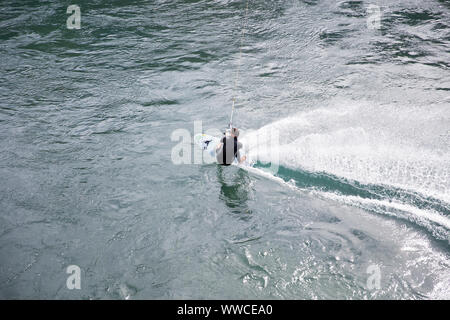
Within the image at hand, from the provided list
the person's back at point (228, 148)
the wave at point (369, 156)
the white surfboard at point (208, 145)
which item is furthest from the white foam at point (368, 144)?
the person's back at point (228, 148)

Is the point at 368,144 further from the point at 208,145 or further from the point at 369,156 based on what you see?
the point at 208,145

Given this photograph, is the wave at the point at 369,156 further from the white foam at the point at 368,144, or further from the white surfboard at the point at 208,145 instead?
the white surfboard at the point at 208,145

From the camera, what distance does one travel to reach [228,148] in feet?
30.5

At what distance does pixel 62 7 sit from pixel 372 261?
17.6m

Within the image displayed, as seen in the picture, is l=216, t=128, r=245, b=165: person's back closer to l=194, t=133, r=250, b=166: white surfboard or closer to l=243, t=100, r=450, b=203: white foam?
l=194, t=133, r=250, b=166: white surfboard

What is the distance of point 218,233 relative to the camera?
875 cm

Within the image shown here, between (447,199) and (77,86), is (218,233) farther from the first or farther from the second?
(77,86)

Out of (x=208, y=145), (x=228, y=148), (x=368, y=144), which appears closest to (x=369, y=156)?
(x=368, y=144)

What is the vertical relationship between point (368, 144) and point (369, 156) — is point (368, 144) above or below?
above

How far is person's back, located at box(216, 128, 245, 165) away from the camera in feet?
30.4

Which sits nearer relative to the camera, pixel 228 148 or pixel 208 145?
pixel 228 148

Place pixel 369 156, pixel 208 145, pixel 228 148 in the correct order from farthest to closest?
pixel 208 145 < pixel 369 156 < pixel 228 148

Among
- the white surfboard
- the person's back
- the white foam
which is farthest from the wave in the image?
the person's back

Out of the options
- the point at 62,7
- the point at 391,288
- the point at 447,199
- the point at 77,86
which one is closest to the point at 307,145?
the point at 447,199
